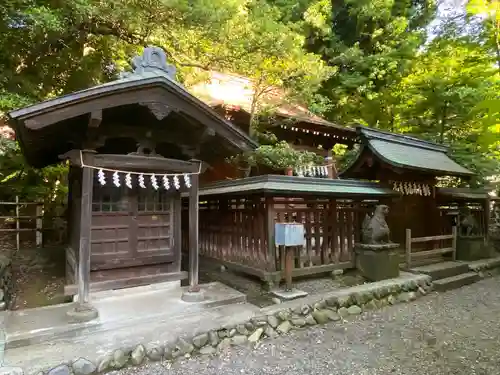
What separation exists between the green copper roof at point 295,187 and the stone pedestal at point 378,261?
127cm

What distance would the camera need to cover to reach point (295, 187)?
266 inches

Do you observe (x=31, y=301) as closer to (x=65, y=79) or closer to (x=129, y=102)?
(x=129, y=102)

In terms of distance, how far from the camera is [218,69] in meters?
9.49

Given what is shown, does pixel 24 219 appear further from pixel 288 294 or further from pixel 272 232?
pixel 288 294

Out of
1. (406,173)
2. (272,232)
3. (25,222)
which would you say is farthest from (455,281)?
(25,222)

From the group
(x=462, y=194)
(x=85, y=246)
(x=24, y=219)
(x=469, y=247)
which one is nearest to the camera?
(x=85, y=246)

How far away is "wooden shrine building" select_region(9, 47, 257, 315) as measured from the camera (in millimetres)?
4938

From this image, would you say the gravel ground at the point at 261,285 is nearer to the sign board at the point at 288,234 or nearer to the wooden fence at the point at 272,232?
the wooden fence at the point at 272,232

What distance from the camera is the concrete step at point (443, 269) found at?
8352mm

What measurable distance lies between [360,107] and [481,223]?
7639 mm

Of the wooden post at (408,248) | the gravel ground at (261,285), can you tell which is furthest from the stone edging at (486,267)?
the gravel ground at (261,285)

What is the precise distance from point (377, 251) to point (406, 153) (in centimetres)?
369

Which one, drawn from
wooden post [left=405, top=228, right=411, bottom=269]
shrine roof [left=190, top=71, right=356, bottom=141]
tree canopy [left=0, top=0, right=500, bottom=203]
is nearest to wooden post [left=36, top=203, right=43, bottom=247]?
tree canopy [left=0, top=0, right=500, bottom=203]

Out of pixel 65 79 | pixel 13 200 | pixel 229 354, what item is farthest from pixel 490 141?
pixel 13 200
